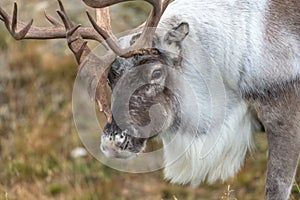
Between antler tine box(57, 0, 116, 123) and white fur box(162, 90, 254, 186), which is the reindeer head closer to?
antler tine box(57, 0, 116, 123)

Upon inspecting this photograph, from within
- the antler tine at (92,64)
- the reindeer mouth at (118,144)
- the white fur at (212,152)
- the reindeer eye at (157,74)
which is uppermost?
the antler tine at (92,64)

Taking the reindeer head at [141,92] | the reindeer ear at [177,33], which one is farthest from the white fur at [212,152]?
the reindeer ear at [177,33]

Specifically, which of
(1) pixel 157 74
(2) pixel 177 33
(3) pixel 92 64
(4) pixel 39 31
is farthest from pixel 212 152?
(4) pixel 39 31

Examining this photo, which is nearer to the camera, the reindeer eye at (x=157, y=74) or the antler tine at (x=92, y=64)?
the antler tine at (x=92, y=64)

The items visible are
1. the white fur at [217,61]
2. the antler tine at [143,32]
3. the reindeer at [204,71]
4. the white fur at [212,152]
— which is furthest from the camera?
the white fur at [212,152]

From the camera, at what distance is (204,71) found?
4910mm

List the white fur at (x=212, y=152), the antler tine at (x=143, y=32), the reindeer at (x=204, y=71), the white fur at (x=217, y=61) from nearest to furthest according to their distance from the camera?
the antler tine at (x=143, y=32) < the reindeer at (x=204, y=71) < the white fur at (x=217, y=61) < the white fur at (x=212, y=152)

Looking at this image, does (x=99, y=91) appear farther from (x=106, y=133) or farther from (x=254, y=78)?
(x=254, y=78)

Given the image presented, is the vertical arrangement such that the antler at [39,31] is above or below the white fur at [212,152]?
above

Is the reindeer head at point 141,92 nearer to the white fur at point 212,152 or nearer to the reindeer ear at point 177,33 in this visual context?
the reindeer ear at point 177,33

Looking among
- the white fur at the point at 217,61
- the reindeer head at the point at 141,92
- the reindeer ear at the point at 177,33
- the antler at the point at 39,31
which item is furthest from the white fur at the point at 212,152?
the antler at the point at 39,31

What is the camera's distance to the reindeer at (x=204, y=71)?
4664mm

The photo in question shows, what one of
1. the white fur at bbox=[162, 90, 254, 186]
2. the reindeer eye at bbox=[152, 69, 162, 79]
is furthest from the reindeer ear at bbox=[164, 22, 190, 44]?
the white fur at bbox=[162, 90, 254, 186]

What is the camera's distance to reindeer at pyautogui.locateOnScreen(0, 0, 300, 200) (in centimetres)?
466
